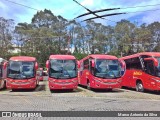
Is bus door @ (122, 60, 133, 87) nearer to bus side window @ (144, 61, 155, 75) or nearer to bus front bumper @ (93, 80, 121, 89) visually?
bus side window @ (144, 61, 155, 75)

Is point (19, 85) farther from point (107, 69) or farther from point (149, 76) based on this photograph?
point (149, 76)

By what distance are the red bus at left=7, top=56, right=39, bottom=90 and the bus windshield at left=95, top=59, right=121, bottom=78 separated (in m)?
5.02

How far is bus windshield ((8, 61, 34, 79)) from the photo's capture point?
2461cm

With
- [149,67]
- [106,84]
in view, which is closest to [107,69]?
[106,84]

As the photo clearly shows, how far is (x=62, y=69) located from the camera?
23.9m

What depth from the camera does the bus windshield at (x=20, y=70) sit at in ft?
80.7

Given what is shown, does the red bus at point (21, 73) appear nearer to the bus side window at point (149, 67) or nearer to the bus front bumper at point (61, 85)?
the bus front bumper at point (61, 85)

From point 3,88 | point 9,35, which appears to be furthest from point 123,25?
point 3,88

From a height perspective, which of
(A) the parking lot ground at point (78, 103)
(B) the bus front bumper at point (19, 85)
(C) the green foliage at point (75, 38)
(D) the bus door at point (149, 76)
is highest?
(C) the green foliage at point (75, 38)

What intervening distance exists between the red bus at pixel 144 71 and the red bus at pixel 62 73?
508 cm

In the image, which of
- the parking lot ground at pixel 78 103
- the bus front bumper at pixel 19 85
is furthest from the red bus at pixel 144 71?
the bus front bumper at pixel 19 85

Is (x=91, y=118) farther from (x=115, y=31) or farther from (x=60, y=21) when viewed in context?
(x=60, y=21)

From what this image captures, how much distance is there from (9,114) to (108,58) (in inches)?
595

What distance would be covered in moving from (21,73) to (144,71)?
9312 mm
